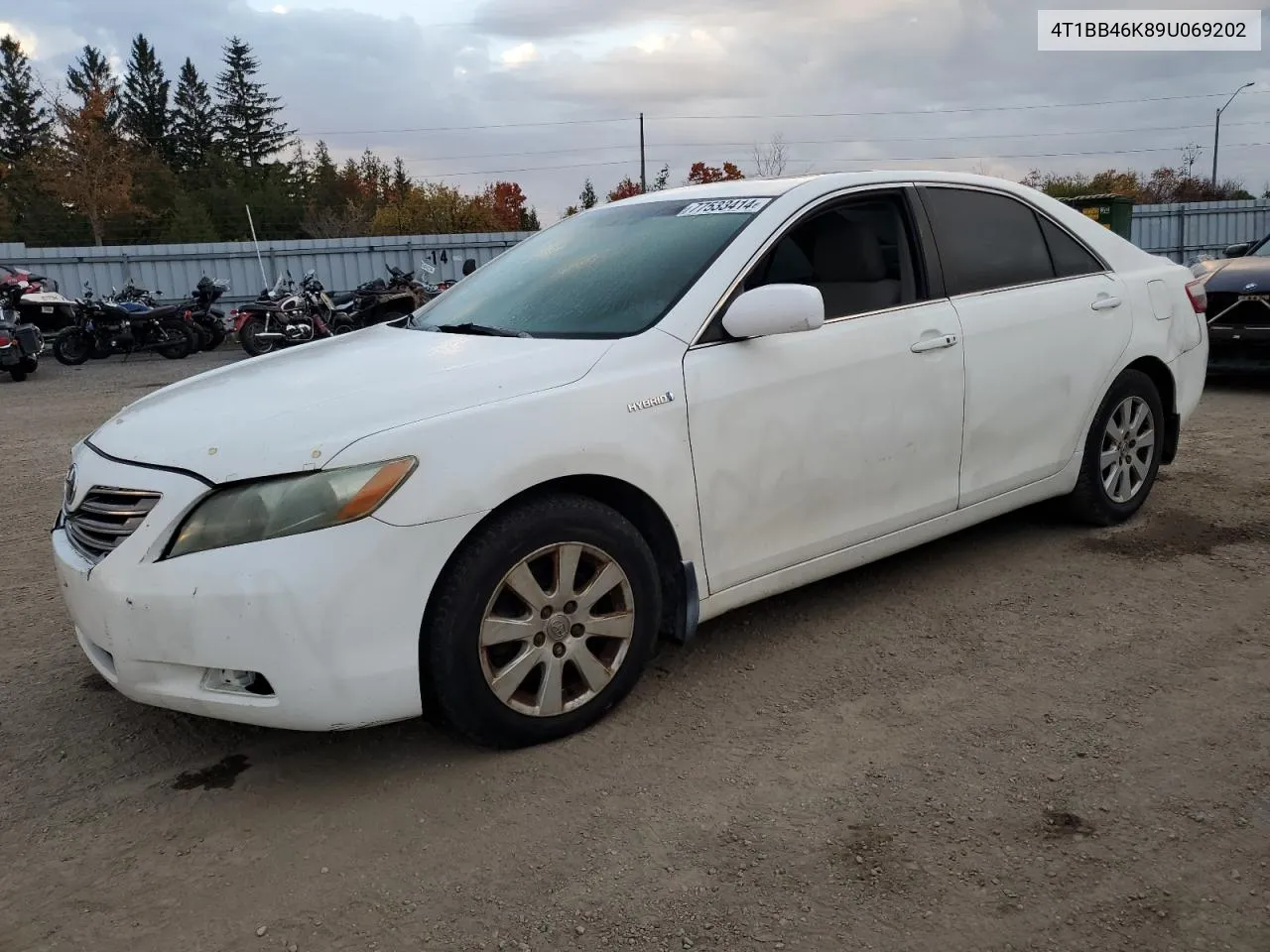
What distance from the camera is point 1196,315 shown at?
5.03 m

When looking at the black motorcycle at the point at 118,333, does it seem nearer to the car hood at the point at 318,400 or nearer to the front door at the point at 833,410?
the car hood at the point at 318,400

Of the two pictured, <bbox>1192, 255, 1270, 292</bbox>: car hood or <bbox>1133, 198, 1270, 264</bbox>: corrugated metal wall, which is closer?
<bbox>1192, 255, 1270, 292</bbox>: car hood

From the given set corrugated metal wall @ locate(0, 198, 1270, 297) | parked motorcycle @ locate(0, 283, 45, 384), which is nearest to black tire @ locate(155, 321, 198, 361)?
parked motorcycle @ locate(0, 283, 45, 384)

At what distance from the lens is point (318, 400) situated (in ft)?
9.68

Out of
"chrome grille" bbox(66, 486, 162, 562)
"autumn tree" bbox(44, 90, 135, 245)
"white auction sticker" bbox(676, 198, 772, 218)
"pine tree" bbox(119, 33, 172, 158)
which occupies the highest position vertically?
"pine tree" bbox(119, 33, 172, 158)

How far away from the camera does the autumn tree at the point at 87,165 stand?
43.6 metres

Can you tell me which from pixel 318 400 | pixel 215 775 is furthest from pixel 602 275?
pixel 215 775

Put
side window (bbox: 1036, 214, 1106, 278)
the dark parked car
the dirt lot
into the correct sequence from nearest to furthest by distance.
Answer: the dirt lot < side window (bbox: 1036, 214, 1106, 278) < the dark parked car

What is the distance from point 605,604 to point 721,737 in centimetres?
51

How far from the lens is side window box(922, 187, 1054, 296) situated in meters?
4.07

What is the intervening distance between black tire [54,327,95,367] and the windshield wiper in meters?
15.0

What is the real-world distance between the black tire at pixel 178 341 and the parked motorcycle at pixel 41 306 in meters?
1.49

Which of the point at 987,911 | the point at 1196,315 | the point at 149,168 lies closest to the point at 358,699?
the point at 987,911

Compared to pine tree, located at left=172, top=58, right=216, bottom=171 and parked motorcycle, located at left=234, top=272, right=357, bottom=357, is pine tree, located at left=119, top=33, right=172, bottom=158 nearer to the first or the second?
pine tree, located at left=172, top=58, right=216, bottom=171
